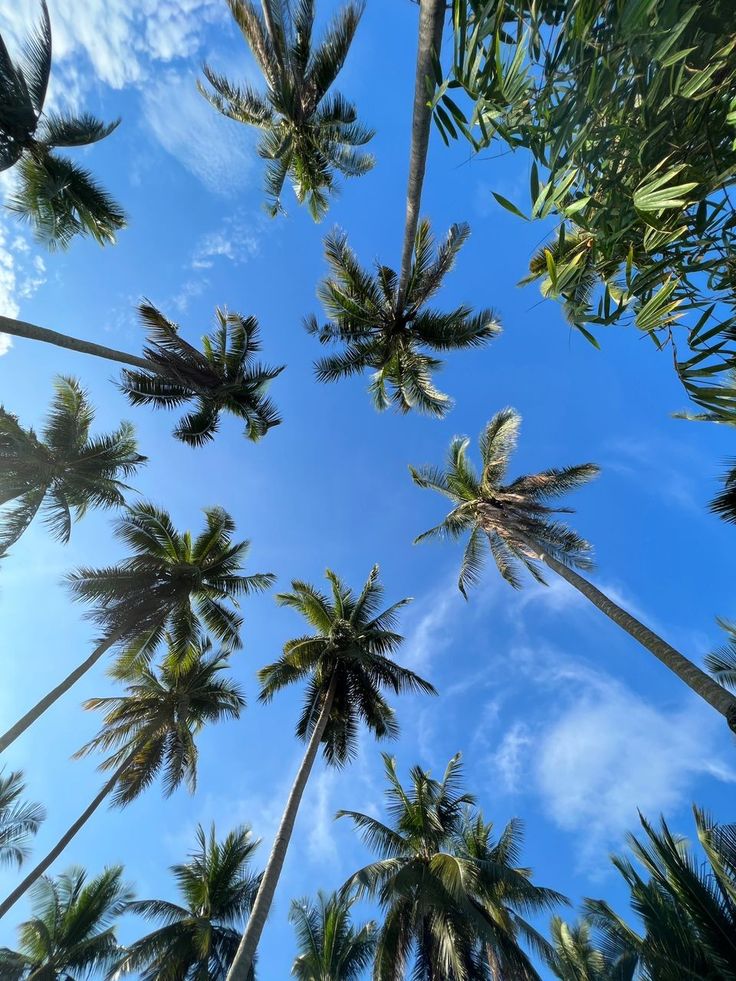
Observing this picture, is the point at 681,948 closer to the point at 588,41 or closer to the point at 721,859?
the point at 721,859

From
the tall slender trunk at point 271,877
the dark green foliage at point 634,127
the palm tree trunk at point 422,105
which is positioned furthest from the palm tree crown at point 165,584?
the dark green foliage at point 634,127

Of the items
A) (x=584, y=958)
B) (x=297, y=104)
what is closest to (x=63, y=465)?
(x=297, y=104)

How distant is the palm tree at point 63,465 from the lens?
14.1 m

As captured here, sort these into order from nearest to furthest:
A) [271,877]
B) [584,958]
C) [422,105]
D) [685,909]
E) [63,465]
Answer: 1. [422,105]
2. [685,909]
3. [271,877]
4. [63,465]
5. [584,958]

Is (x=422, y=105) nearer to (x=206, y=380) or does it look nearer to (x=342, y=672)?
(x=206, y=380)

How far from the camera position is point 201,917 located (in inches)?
682

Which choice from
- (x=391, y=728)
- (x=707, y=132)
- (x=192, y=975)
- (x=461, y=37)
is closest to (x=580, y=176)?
(x=707, y=132)

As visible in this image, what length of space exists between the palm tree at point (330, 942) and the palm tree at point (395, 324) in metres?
17.8

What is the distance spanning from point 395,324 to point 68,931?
24.5 meters

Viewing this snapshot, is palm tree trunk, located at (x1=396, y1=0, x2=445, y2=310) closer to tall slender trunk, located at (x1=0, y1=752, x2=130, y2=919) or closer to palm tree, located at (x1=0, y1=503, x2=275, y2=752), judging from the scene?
palm tree, located at (x1=0, y1=503, x2=275, y2=752)

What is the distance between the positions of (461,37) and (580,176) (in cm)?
114

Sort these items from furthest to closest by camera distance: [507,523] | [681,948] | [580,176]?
[507,523] < [681,948] < [580,176]

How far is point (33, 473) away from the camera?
14.5 meters

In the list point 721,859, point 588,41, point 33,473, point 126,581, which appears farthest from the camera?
point 126,581
